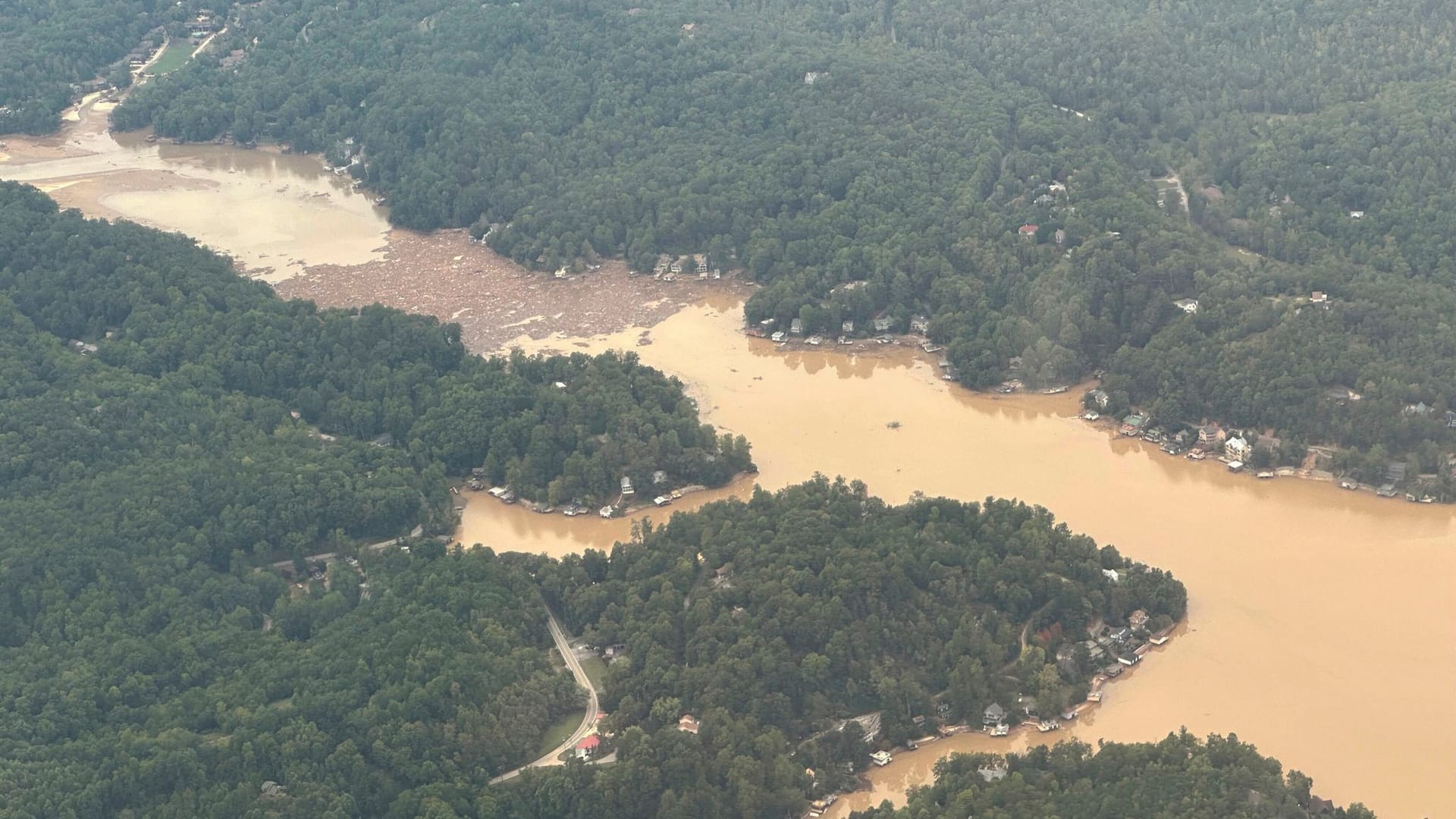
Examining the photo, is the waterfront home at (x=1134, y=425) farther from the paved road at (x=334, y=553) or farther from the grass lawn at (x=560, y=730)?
the grass lawn at (x=560, y=730)

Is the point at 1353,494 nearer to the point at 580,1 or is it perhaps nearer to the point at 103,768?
the point at 103,768

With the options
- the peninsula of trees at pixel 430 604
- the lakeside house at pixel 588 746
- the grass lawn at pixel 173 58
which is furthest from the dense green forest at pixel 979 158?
the lakeside house at pixel 588 746

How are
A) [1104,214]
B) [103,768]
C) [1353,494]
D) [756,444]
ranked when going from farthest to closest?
[1104,214]
[756,444]
[1353,494]
[103,768]

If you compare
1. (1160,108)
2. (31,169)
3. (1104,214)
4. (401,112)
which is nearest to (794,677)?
(1104,214)

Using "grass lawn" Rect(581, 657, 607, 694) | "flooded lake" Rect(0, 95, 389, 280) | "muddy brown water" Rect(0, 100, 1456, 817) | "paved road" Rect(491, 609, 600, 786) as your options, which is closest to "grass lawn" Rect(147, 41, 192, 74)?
"flooded lake" Rect(0, 95, 389, 280)

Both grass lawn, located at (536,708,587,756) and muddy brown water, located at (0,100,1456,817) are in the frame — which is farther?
grass lawn, located at (536,708,587,756)

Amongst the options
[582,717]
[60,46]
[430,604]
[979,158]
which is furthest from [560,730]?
[60,46]

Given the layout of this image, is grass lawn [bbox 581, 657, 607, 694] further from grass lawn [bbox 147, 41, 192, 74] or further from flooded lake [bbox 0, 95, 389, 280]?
grass lawn [bbox 147, 41, 192, 74]
